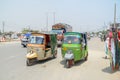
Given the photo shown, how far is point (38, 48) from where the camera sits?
43.7 ft

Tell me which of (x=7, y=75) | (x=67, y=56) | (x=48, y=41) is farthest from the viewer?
(x=48, y=41)

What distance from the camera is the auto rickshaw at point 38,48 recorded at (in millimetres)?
12991

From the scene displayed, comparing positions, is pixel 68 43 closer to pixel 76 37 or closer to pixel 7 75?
pixel 76 37

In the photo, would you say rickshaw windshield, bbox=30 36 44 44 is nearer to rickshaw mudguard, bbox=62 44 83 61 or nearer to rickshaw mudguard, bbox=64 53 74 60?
rickshaw mudguard, bbox=62 44 83 61

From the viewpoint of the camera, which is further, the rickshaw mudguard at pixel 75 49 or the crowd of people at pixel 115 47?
the rickshaw mudguard at pixel 75 49

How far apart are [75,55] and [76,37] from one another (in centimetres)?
134

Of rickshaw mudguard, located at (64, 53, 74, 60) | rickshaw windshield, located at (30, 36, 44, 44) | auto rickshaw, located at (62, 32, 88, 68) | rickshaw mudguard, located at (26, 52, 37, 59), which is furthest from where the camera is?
rickshaw windshield, located at (30, 36, 44, 44)

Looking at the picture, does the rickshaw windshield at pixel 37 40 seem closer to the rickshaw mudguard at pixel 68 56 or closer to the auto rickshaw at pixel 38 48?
the auto rickshaw at pixel 38 48

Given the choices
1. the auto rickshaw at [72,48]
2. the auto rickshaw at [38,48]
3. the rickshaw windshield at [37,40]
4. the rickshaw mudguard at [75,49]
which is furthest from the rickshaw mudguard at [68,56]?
the rickshaw windshield at [37,40]


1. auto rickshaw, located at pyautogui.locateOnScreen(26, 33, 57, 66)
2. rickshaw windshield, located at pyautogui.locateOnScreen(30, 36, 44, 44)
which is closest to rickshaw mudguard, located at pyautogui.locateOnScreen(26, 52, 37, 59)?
auto rickshaw, located at pyautogui.locateOnScreen(26, 33, 57, 66)

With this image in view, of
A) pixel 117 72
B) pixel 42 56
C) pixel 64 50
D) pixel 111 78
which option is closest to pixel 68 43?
pixel 64 50

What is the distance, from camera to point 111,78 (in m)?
9.23

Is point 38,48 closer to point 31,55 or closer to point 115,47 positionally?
point 31,55

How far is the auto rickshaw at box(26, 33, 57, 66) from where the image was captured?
12991 millimetres
